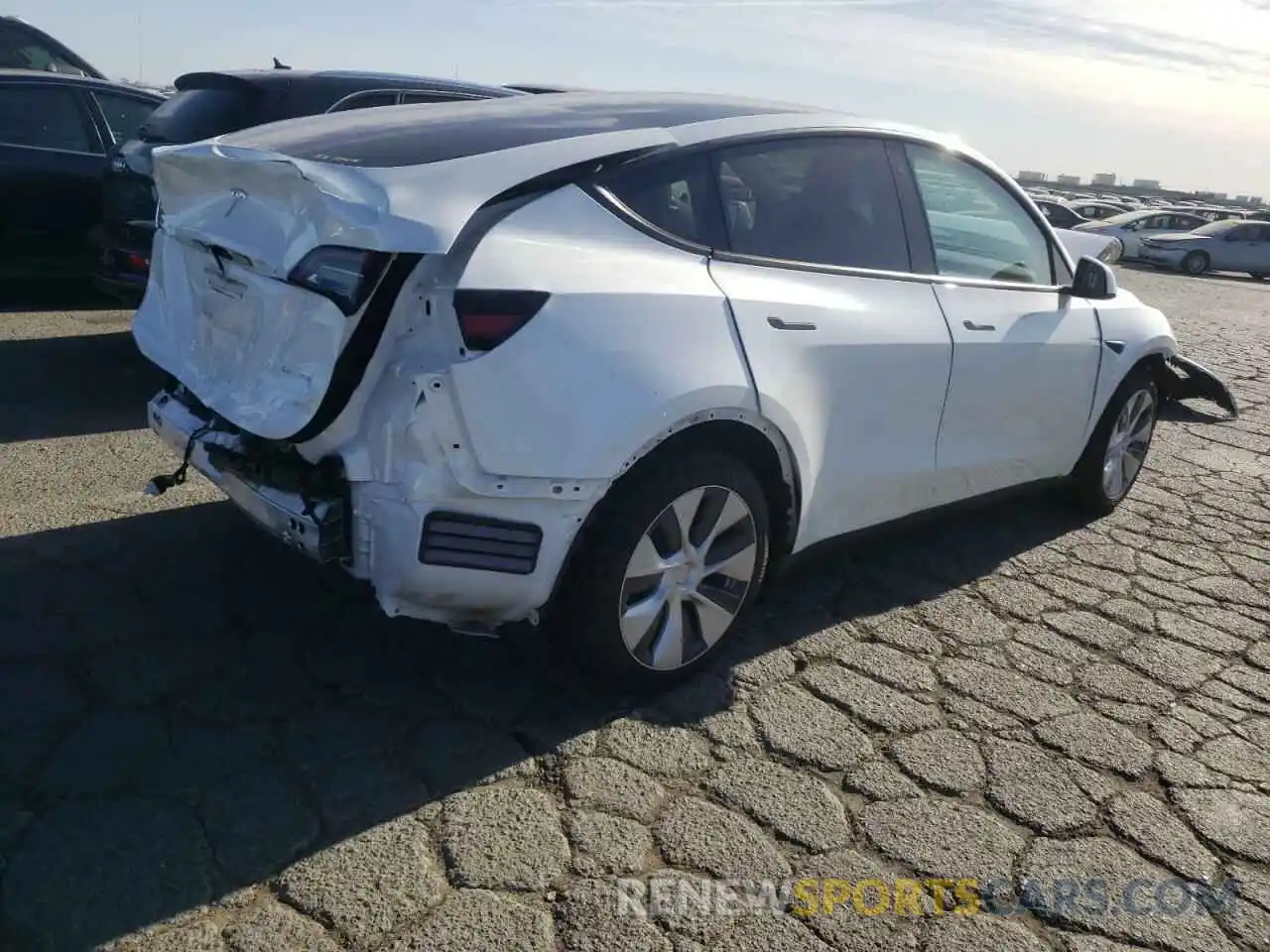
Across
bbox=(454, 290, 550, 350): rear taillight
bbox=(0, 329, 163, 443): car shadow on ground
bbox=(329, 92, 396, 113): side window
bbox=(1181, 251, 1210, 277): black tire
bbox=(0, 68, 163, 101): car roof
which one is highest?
bbox=(329, 92, 396, 113): side window

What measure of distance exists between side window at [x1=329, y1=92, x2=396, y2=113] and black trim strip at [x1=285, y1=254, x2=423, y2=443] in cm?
373

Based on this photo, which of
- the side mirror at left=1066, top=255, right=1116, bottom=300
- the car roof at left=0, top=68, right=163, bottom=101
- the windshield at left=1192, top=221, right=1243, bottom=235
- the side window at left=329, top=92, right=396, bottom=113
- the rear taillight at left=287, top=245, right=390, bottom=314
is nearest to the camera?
the rear taillight at left=287, top=245, right=390, bottom=314

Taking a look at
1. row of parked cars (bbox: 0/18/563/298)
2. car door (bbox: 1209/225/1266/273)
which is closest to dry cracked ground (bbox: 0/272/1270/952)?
row of parked cars (bbox: 0/18/563/298)

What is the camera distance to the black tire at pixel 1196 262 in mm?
25422

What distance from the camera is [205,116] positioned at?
233 inches

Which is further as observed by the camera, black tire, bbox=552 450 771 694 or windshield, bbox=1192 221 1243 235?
windshield, bbox=1192 221 1243 235

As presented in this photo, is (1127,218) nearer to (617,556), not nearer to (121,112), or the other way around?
(121,112)

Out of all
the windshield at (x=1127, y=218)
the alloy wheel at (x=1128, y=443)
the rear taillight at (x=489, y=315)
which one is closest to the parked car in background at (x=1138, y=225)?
the windshield at (x=1127, y=218)

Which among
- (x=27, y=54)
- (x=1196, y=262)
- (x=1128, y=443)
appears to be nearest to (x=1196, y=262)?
(x=1196, y=262)

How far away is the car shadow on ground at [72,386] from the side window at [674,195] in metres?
3.34

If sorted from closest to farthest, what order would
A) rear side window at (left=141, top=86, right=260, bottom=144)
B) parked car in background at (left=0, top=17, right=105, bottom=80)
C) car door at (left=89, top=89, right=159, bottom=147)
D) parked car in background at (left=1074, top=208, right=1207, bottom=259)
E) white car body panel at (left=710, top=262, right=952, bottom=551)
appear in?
white car body panel at (left=710, top=262, right=952, bottom=551)
rear side window at (left=141, top=86, right=260, bottom=144)
car door at (left=89, top=89, right=159, bottom=147)
parked car in background at (left=0, top=17, right=105, bottom=80)
parked car in background at (left=1074, top=208, right=1207, bottom=259)

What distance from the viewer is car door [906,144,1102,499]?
3.99 meters

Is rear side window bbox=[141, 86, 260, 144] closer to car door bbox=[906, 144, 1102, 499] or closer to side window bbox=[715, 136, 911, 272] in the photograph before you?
side window bbox=[715, 136, 911, 272]

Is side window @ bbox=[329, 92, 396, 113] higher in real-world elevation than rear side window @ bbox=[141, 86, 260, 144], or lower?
higher
